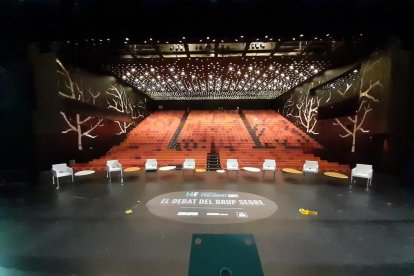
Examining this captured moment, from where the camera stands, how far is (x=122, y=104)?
476 inches

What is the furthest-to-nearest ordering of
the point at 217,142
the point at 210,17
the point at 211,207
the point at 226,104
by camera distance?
the point at 226,104
the point at 217,142
the point at 210,17
the point at 211,207

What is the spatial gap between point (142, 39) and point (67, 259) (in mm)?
4703

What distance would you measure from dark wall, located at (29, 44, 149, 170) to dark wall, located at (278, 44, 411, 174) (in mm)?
9978

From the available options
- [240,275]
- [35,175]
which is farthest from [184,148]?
[240,275]

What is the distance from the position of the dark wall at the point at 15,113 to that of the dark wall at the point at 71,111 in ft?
0.74

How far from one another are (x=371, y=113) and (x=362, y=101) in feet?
2.21

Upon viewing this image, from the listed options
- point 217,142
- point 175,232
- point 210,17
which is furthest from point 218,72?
point 175,232

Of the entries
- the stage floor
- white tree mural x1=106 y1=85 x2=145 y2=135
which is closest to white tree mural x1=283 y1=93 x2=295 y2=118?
the stage floor

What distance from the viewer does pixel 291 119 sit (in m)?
14.6

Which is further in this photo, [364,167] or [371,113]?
[371,113]

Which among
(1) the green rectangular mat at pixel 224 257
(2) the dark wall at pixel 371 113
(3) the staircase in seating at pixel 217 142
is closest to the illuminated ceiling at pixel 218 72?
(2) the dark wall at pixel 371 113

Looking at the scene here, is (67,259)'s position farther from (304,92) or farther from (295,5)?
(304,92)

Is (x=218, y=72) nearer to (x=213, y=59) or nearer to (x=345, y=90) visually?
(x=213, y=59)

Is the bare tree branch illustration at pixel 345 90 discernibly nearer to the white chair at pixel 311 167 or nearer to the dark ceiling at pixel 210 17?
the dark ceiling at pixel 210 17
